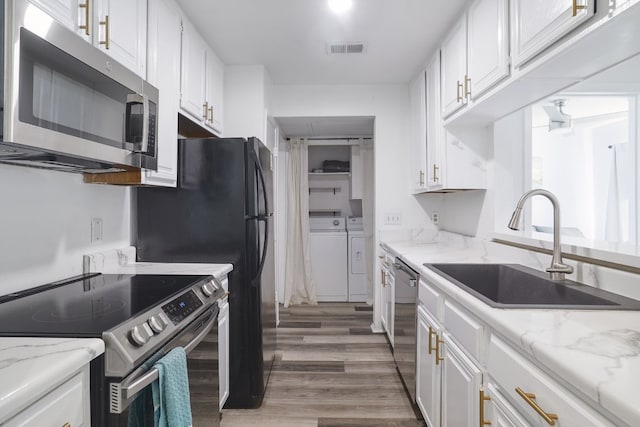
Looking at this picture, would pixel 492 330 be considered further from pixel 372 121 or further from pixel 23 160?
pixel 372 121

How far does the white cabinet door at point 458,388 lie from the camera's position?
1.17m

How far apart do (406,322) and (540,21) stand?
164 cm

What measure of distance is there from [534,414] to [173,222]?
74.0 inches

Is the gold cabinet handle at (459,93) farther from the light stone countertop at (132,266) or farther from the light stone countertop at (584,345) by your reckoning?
the light stone countertop at (132,266)

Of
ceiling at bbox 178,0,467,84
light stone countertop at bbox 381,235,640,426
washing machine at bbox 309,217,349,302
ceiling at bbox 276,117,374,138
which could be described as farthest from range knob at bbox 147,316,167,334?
washing machine at bbox 309,217,349,302

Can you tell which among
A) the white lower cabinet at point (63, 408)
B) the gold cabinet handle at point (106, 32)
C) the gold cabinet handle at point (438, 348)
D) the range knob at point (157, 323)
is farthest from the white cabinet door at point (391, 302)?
the gold cabinet handle at point (106, 32)

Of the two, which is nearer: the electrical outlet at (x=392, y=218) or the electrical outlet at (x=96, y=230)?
the electrical outlet at (x=96, y=230)

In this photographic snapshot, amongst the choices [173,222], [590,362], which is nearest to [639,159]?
[590,362]

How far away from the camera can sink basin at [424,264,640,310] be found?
1143 mm

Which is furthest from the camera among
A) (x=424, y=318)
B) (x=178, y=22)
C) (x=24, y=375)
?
(x=178, y=22)

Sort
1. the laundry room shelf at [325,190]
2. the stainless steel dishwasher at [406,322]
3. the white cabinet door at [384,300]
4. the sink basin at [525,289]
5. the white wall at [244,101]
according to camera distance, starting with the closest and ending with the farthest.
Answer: the sink basin at [525,289]
the stainless steel dishwasher at [406,322]
the white wall at [244,101]
the white cabinet door at [384,300]
the laundry room shelf at [325,190]

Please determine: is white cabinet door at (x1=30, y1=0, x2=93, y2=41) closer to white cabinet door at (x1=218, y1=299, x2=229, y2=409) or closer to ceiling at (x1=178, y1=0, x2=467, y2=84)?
ceiling at (x1=178, y1=0, x2=467, y2=84)

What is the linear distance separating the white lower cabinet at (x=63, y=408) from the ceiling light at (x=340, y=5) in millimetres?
2064

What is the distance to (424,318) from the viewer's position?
1.80 meters
